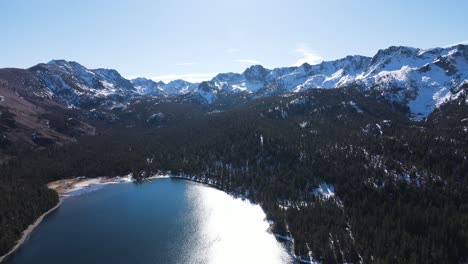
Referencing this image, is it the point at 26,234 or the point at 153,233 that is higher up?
the point at 26,234

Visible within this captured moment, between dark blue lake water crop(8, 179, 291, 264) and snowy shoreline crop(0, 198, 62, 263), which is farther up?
snowy shoreline crop(0, 198, 62, 263)

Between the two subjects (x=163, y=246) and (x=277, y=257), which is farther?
(x=163, y=246)

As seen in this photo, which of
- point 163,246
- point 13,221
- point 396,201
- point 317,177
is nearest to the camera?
point 163,246

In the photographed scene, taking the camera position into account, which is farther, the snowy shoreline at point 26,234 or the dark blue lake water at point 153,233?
the snowy shoreline at point 26,234

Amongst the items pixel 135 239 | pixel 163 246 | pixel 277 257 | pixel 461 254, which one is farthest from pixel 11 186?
pixel 461 254

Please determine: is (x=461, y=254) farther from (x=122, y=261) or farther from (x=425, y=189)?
(x=122, y=261)

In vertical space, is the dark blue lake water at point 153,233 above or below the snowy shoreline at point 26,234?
below

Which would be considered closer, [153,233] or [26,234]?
[26,234]

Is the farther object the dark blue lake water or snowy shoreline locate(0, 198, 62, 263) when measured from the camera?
snowy shoreline locate(0, 198, 62, 263)
